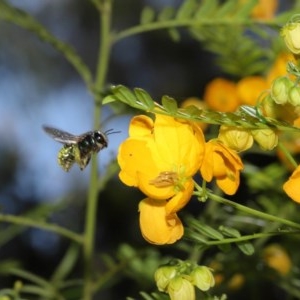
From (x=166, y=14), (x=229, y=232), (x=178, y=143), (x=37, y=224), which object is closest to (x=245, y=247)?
(x=229, y=232)

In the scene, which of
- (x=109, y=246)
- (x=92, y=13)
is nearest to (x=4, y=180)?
(x=109, y=246)

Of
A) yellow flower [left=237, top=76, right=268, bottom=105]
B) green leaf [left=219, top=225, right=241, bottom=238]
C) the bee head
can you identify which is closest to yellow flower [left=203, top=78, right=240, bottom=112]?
yellow flower [left=237, top=76, right=268, bottom=105]

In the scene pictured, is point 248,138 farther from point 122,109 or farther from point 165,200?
point 122,109

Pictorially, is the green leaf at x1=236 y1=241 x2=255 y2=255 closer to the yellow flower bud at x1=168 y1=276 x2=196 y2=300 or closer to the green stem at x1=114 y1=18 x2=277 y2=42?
the yellow flower bud at x1=168 y1=276 x2=196 y2=300

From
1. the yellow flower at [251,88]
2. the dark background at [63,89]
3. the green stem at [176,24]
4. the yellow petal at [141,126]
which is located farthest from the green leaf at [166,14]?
the dark background at [63,89]

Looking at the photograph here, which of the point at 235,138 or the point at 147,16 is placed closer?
the point at 235,138

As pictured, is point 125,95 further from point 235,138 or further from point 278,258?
point 278,258
